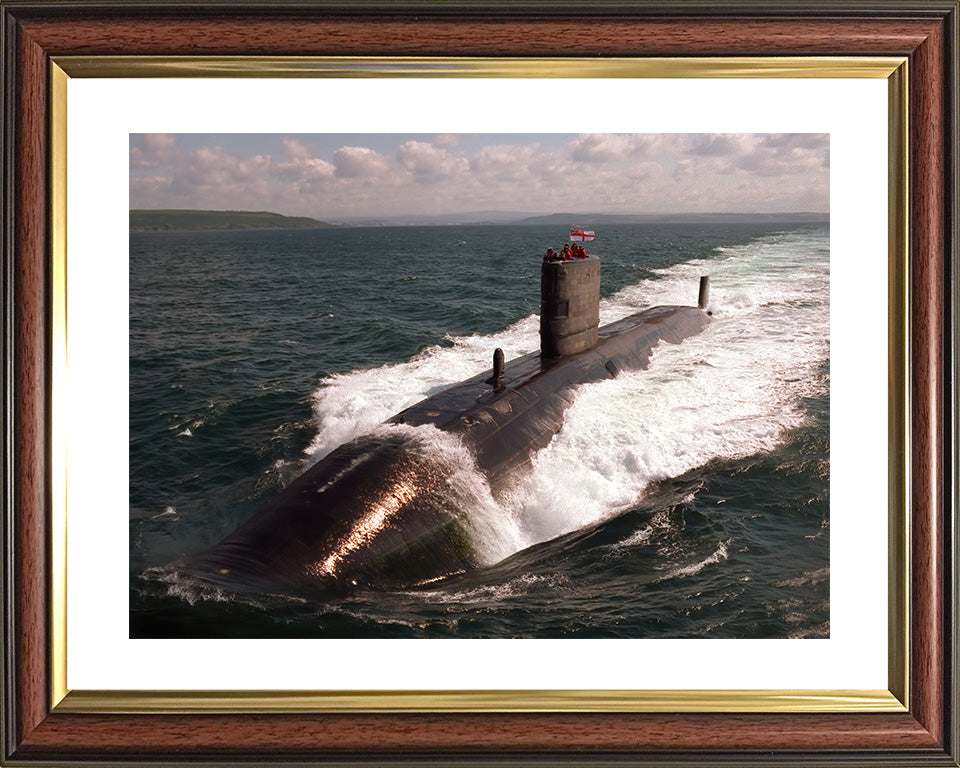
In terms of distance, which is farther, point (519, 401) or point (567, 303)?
point (567, 303)

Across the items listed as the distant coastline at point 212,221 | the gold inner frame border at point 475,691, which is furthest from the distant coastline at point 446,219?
the gold inner frame border at point 475,691

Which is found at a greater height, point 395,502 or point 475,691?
point 395,502

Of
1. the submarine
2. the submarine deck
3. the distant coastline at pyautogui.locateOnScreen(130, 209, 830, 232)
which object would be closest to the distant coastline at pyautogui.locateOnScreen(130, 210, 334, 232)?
the distant coastline at pyautogui.locateOnScreen(130, 209, 830, 232)

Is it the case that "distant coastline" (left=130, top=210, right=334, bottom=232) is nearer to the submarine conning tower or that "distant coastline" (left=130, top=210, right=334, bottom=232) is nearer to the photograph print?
the photograph print

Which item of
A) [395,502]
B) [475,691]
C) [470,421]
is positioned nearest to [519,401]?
[470,421]

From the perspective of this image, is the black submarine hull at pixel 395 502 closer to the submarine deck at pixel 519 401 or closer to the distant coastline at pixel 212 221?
the submarine deck at pixel 519 401

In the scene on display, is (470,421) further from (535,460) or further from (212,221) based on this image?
(212,221)

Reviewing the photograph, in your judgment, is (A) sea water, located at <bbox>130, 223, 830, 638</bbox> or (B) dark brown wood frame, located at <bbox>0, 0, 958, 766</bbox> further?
(A) sea water, located at <bbox>130, 223, 830, 638</bbox>
